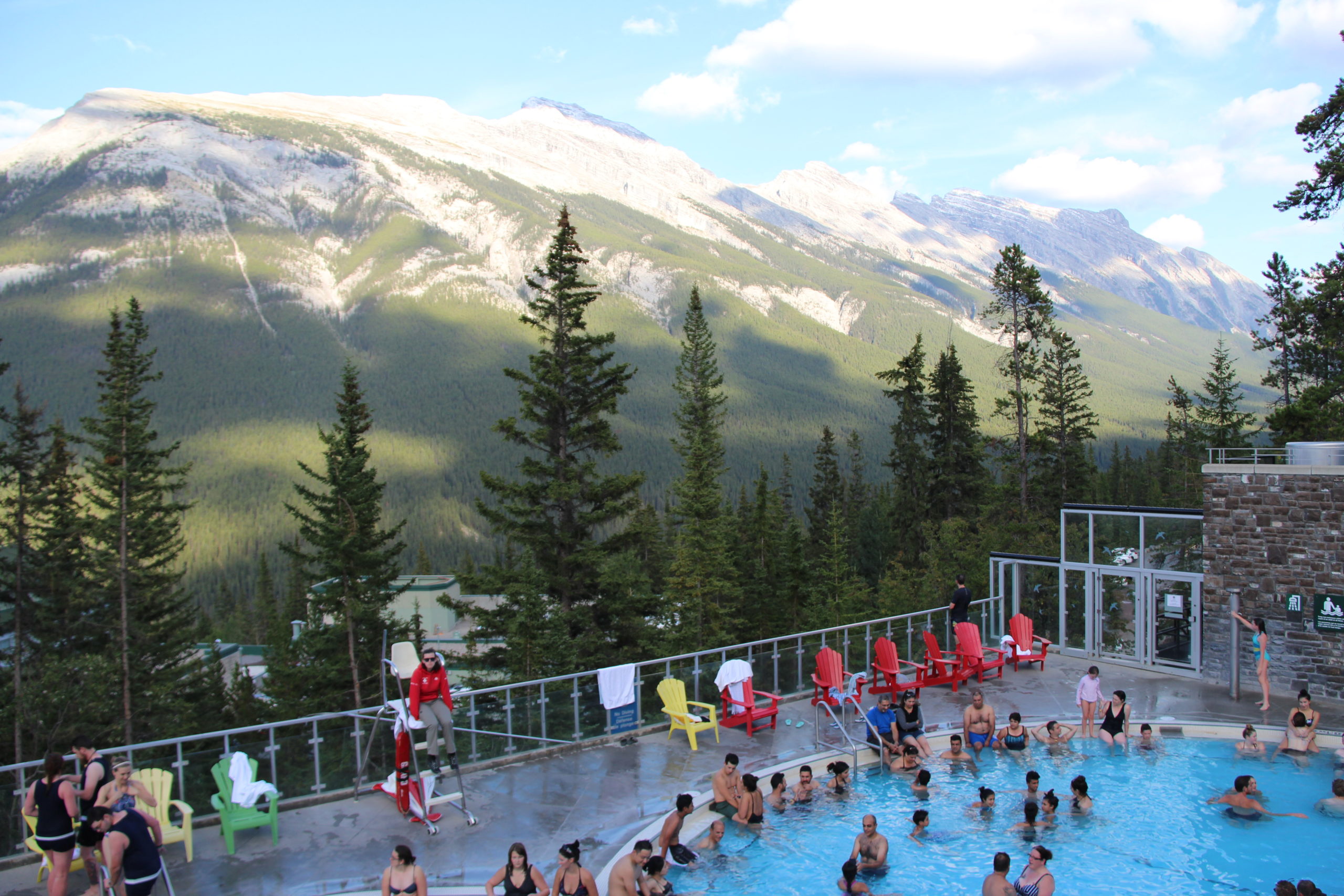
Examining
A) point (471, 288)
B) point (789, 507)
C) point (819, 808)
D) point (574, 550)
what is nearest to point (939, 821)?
point (819, 808)

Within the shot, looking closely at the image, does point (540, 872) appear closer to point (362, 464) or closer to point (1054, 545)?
point (362, 464)

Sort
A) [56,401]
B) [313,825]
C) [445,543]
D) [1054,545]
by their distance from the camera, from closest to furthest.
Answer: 1. [313,825]
2. [1054,545]
3. [445,543]
4. [56,401]

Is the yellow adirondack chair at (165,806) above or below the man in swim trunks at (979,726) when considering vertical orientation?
above

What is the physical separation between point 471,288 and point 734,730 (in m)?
189

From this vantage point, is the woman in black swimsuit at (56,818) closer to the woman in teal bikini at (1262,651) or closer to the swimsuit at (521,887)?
the swimsuit at (521,887)

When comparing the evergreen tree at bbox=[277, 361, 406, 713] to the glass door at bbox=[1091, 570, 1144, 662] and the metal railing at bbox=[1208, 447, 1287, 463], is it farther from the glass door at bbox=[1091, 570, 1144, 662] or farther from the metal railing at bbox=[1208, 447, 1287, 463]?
the metal railing at bbox=[1208, 447, 1287, 463]

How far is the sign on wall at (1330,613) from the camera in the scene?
1492 cm

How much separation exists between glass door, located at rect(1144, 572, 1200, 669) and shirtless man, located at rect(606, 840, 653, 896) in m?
13.6

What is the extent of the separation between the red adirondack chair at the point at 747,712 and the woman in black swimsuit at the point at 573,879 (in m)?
5.63

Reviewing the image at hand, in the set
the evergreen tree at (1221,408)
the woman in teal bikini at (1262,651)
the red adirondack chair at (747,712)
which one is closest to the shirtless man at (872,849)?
the red adirondack chair at (747,712)

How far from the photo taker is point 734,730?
1370 centimetres

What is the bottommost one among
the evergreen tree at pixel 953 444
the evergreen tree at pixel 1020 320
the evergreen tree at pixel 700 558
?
the evergreen tree at pixel 700 558

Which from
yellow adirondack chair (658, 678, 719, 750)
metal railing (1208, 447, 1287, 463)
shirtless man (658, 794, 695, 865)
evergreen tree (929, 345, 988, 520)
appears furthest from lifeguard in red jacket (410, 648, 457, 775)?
evergreen tree (929, 345, 988, 520)

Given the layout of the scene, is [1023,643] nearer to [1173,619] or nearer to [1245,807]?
[1173,619]
